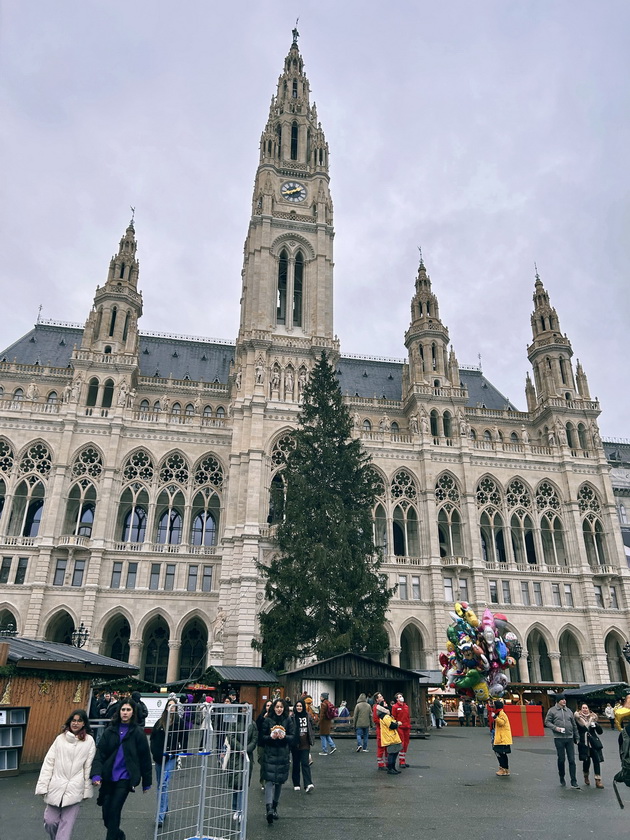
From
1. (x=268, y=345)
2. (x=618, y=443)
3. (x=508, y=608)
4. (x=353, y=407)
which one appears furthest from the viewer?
(x=618, y=443)

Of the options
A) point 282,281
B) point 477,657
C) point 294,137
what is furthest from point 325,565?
point 294,137

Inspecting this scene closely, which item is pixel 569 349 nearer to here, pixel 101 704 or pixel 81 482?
pixel 81 482

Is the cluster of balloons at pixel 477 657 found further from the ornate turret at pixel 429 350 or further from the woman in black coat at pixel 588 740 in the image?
the ornate turret at pixel 429 350

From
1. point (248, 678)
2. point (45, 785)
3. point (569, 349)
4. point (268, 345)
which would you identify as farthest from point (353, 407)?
point (45, 785)

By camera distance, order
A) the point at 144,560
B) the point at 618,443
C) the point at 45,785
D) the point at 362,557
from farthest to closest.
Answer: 1. the point at 618,443
2. the point at 144,560
3. the point at 362,557
4. the point at 45,785

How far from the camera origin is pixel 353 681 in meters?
24.5

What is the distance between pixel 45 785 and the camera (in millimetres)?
6512

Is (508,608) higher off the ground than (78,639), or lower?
higher

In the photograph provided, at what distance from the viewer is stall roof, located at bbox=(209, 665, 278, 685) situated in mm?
24317

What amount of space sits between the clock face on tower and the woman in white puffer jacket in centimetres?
5218

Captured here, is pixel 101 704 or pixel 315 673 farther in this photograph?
pixel 315 673

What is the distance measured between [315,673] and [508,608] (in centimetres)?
2309

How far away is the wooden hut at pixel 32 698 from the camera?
1344cm

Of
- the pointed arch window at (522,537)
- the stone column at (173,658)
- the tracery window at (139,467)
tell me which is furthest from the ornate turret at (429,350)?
the stone column at (173,658)
